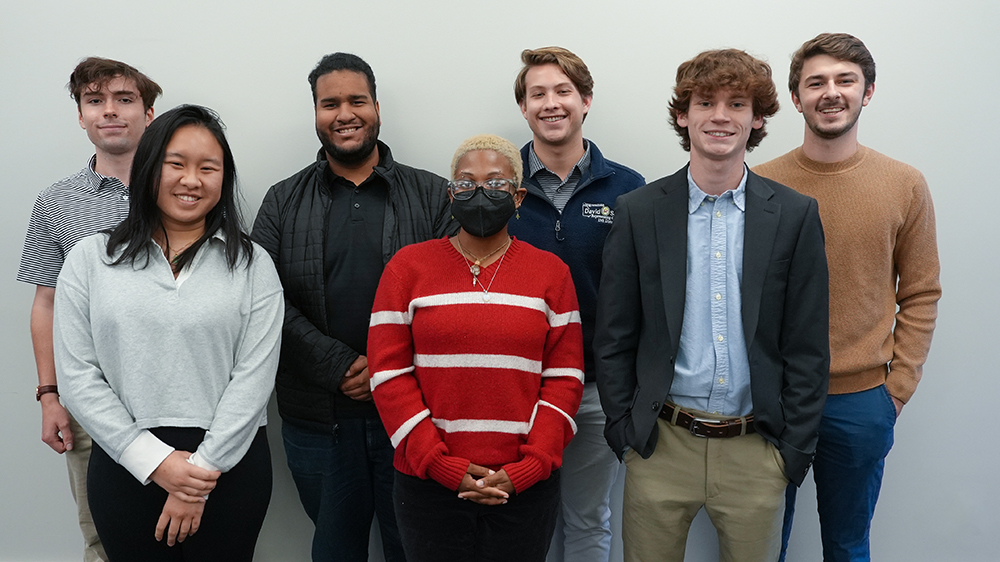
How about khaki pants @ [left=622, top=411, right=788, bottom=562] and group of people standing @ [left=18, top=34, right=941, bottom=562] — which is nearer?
group of people standing @ [left=18, top=34, right=941, bottom=562]

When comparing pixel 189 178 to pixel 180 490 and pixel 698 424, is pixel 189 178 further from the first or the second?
pixel 698 424

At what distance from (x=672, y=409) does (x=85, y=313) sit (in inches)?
63.1

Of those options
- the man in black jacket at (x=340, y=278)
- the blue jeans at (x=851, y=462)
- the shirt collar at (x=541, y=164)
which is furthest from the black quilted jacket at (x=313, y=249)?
the blue jeans at (x=851, y=462)

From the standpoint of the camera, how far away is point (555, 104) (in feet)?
7.67

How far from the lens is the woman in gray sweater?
1691mm

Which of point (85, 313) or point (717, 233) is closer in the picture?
point (85, 313)

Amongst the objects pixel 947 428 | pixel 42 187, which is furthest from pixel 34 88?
pixel 947 428

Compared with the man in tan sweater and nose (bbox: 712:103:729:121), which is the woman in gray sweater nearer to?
nose (bbox: 712:103:729:121)

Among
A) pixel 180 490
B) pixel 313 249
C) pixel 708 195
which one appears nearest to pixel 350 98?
pixel 313 249

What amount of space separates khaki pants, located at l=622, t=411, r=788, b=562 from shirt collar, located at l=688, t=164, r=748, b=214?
Result: 0.59 metres

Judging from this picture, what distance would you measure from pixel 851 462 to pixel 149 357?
2.09m

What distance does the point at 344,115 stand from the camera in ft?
7.50

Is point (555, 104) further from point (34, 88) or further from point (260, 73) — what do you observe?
point (34, 88)

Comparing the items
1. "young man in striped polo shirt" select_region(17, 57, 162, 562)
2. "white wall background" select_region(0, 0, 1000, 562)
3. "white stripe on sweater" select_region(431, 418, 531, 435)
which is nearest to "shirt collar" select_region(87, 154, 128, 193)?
"young man in striped polo shirt" select_region(17, 57, 162, 562)
